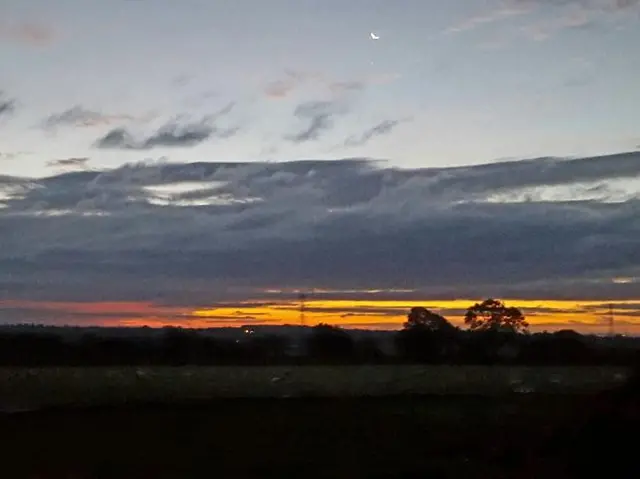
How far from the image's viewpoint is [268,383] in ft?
284

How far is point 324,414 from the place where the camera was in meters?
52.0

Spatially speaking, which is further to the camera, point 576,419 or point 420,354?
point 420,354

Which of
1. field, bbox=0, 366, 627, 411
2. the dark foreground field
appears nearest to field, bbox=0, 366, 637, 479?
the dark foreground field

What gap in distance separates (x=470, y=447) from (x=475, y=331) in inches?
4361

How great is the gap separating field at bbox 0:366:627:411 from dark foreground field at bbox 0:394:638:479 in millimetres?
9729

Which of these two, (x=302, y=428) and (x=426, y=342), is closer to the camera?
(x=302, y=428)

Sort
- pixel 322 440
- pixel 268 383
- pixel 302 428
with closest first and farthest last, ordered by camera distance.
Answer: pixel 322 440 < pixel 302 428 < pixel 268 383

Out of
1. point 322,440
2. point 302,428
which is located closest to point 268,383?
point 302,428

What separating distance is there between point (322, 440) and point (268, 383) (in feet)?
160

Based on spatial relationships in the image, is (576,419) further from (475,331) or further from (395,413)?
(475,331)

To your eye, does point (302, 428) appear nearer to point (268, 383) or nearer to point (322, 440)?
point (322, 440)

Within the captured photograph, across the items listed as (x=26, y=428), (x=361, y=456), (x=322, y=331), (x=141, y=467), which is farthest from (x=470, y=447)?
(x=322, y=331)

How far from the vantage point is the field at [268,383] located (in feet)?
225

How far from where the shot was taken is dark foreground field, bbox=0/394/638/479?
2469 centimetres
